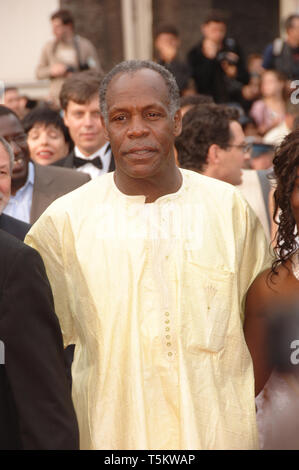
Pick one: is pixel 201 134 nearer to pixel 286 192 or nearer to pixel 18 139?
pixel 18 139

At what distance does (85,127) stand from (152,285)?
3.39 metres

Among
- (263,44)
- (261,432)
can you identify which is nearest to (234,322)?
(261,432)

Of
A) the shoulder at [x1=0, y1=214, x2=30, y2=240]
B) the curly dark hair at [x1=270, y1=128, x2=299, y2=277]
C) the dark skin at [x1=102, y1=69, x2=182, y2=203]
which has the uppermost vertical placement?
the dark skin at [x1=102, y1=69, x2=182, y2=203]

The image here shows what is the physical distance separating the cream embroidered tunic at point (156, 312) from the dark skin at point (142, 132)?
0.07 metres

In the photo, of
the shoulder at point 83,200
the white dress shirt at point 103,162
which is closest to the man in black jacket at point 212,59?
the white dress shirt at point 103,162

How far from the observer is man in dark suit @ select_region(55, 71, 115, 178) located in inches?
275

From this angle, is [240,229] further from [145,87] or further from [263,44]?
[263,44]

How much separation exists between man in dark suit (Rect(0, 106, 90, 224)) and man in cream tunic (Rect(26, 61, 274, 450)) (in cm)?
194

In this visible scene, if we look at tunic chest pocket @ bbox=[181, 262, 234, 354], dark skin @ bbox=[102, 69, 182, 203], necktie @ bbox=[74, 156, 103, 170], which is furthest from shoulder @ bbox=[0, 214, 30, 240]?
necktie @ bbox=[74, 156, 103, 170]

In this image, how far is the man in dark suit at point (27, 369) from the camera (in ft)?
10.2

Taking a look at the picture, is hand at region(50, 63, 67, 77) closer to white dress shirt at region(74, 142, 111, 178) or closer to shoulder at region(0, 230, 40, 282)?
white dress shirt at region(74, 142, 111, 178)

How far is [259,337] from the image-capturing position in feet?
13.1

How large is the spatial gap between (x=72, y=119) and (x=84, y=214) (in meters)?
3.26

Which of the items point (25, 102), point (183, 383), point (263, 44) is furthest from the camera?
point (263, 44)
